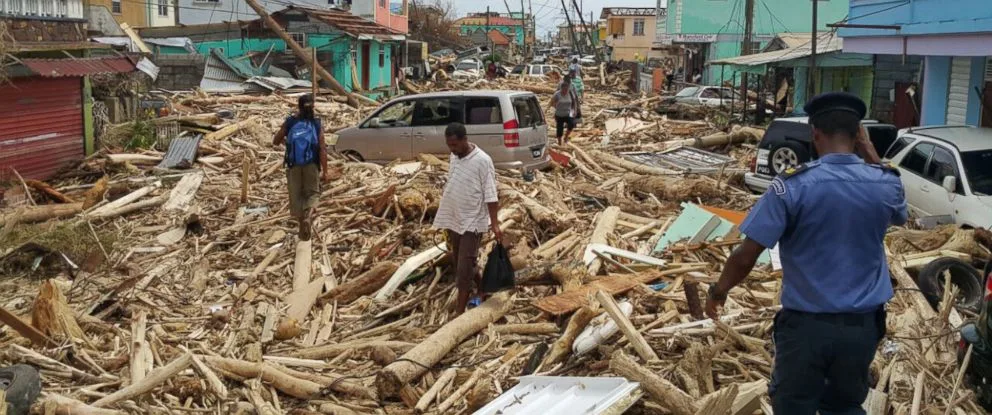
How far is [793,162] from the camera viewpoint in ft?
50.1

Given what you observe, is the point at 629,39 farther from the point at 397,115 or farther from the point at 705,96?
the point at 397,115

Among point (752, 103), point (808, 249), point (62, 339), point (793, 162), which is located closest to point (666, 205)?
point (793, 162)

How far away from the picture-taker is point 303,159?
34.9 feet

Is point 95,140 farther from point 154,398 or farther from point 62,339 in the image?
point 154,398

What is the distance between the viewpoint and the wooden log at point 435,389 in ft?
20.5

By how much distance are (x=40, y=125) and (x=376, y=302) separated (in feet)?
30.6

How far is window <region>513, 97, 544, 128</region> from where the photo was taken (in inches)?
604

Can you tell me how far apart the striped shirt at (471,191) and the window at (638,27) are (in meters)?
72.6

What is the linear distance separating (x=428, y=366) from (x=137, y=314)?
128 inches

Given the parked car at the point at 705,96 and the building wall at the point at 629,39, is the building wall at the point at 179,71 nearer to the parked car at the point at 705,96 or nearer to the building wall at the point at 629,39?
the parked car at the point at 705,96

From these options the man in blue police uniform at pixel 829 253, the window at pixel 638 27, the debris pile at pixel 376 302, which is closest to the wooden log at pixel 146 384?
the debris pile at pixel 376 302

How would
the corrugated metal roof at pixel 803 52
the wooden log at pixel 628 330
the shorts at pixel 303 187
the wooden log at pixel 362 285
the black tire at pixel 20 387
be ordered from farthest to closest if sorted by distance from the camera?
the corrugated metal roof at pixel 803 52
the shorts at pixel 303 187
the wooden log at pixel 362 285
the wooden log at pixel 628 330
the black tire at pixel 20 387

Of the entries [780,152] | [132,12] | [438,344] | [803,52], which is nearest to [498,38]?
[132,12]

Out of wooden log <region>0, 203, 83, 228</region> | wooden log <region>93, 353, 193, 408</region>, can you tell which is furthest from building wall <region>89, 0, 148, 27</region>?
wooden log <region>93, 353, 193, 408</region>
